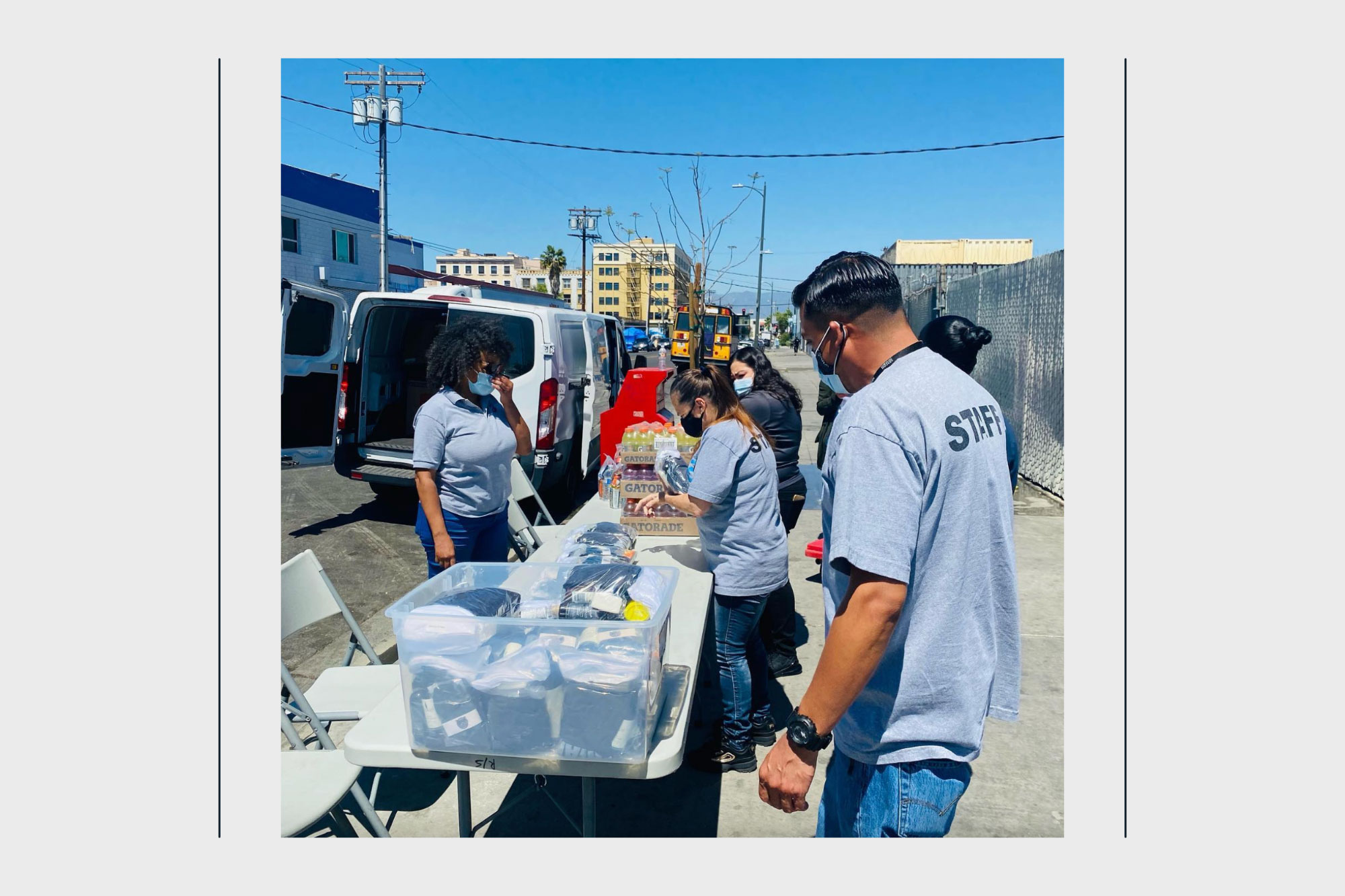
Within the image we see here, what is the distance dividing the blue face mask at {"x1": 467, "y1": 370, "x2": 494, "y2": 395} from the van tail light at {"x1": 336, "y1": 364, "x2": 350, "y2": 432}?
3567 mm

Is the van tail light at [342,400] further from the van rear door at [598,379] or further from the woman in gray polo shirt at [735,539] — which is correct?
the woman in gray polo shirt at [735,539]

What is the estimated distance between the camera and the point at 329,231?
80.5ft

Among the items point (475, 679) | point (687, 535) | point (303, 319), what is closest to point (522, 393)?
point (303, 319)

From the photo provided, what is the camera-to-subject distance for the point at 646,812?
9.27 ft

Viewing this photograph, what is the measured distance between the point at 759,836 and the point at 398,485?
473cm

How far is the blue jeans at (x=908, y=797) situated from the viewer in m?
1.56

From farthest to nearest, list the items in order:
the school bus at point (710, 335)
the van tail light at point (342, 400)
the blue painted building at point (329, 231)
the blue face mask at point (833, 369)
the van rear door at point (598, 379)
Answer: the blue painted building at point (329, 231) → the school bus at point (710, 335) → the van rear door at point (598, 379) → the van tail light at point (342, 400) → the blue face mask at point (833, 369)

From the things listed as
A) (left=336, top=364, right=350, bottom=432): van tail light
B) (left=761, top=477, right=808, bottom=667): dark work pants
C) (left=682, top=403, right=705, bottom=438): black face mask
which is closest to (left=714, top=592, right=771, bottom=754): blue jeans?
(left=761, top=477, right=808, bottom=667): dark work pants

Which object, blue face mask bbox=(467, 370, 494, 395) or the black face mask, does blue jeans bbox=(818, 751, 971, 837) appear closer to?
the black face mask

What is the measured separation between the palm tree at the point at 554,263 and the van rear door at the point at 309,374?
57.5 m

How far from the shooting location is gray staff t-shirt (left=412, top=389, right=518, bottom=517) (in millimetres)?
3275

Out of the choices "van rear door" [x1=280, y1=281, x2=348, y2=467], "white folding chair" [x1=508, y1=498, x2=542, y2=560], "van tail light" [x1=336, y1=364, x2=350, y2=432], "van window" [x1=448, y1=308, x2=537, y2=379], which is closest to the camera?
"white folding chair" [x1=508, y1=498, x2=542, y2=560]

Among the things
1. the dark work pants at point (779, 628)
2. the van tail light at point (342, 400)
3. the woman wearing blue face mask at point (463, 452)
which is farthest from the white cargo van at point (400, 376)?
the dark work pants at point (779, 628)

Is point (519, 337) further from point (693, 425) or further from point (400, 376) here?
point (693, 425)
